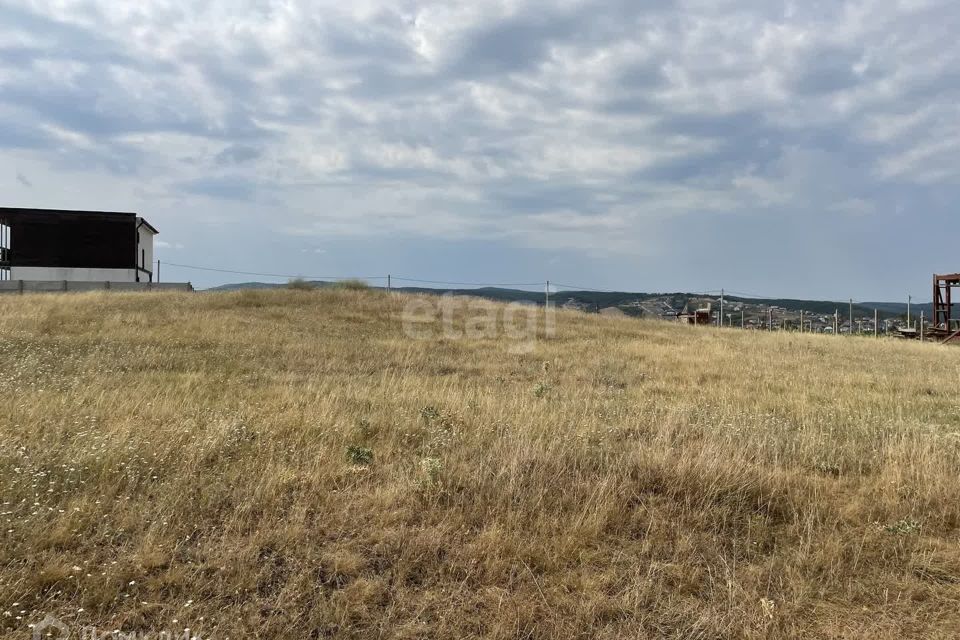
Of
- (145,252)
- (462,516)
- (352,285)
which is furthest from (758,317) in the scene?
(145,252)

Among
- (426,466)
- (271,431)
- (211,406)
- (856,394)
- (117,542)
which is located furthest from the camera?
(856,394)

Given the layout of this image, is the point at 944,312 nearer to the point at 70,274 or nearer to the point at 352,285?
the point at 352,285

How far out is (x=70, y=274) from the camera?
119ft

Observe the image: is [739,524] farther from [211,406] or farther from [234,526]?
[211,406]

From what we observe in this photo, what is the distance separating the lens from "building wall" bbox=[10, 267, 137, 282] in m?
35.7

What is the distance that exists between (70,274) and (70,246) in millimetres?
1969

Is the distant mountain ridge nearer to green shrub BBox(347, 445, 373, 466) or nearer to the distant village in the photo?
the distant village

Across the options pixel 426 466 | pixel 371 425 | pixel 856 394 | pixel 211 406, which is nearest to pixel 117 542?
pixel 426 466

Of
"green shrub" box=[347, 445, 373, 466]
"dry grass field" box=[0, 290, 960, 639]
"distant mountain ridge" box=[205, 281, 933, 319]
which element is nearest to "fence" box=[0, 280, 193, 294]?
"distant mountain ridge" box=[205, 281, 933, 319]

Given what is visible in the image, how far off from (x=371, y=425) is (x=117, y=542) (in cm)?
279

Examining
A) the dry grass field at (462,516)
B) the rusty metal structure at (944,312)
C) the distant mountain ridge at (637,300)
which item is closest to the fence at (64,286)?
the distant mountain ridge at (637,300)

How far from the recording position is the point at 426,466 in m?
4.38

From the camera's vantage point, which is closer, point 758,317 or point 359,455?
point 359,455

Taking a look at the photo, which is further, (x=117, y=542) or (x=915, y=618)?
(x=117, y=542)
